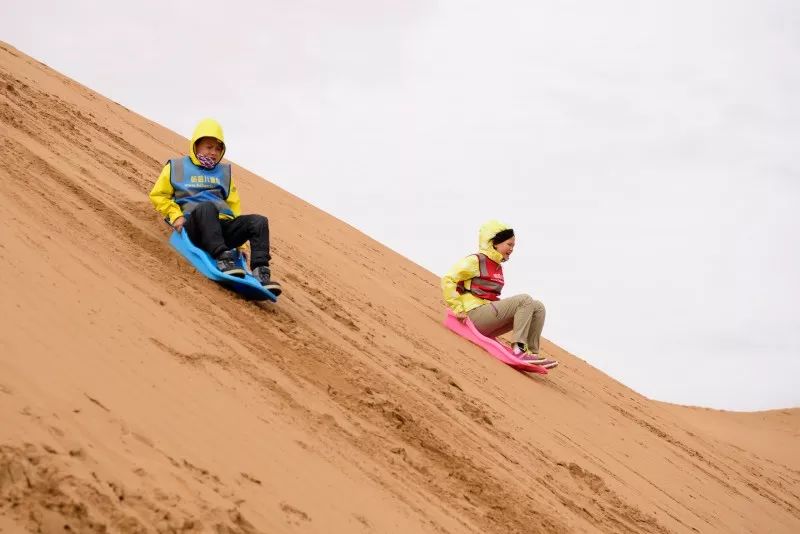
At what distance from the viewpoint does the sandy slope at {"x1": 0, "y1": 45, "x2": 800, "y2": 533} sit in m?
2.87

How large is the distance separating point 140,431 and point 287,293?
3344 mm

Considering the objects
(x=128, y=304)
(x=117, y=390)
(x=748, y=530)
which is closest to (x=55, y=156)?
(x=128, y=304)

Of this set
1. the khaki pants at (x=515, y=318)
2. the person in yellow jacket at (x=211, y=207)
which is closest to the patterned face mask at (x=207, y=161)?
the person in yellow jacket at (x=211, y=207)

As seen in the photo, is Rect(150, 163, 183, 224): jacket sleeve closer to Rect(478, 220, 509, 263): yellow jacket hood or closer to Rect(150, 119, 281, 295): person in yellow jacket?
Rect(150, 119, 281, 295): person in yellow jacket

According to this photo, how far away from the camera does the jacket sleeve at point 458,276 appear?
8.21 metres

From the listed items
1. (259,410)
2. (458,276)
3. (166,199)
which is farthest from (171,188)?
(458,276)

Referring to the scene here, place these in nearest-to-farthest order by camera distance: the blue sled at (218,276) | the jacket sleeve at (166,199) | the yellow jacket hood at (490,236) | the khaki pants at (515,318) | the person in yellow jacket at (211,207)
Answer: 1. the blue sled at (218,276)
2. the person in yellow jacket at (211,207)
3. the jacket sleeve at (166,199)
4. the khaki pants at (515,318)
5. the yellow jacket hood at (490,236)

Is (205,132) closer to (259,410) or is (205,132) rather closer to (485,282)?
(259,410)

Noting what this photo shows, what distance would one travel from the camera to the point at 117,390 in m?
3.34

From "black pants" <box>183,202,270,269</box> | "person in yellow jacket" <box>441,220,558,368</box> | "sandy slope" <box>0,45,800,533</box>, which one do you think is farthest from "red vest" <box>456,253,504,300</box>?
"black pants" <box>183,202,270,269</box>

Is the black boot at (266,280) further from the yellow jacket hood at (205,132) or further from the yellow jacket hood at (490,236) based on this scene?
the yellow jacket hood at (490,236)

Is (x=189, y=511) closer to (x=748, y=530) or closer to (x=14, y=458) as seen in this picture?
(x=14, y=458)

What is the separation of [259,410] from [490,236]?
4615 millimetres

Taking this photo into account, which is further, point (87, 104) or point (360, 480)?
point (87, 104)
